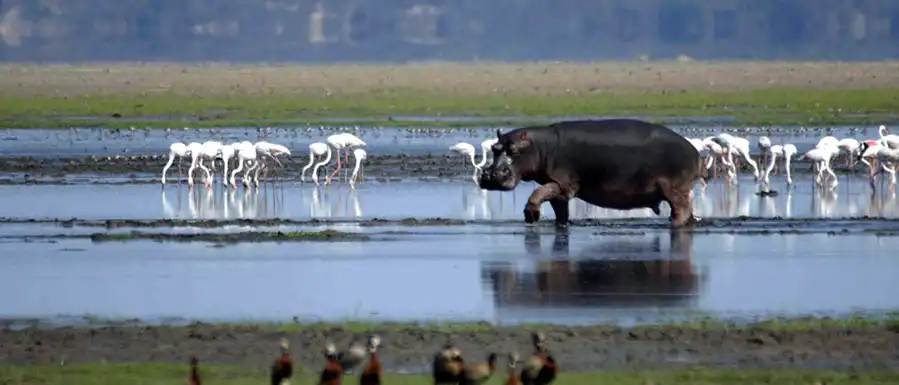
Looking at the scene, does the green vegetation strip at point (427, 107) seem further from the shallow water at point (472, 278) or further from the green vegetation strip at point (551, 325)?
the green vegetation strip at point (551, 325)

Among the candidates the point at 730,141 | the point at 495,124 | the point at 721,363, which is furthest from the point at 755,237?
the point at 495,124

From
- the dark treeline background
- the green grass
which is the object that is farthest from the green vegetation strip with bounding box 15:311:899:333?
the dark treeline background

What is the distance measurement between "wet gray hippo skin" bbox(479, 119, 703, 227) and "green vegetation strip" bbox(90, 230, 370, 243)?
2.86 m

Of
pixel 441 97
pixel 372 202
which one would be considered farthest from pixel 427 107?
pixel 372 202

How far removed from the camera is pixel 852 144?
36.1 metres

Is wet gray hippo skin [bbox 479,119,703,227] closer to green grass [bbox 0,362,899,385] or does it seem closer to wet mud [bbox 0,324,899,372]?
wet mud [bbox 0,324,899,372]

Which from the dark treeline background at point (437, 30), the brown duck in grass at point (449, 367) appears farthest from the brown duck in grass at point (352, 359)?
the dark treeline background at point (437, 30)

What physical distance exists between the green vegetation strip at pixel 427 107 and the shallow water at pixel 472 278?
32.9 m

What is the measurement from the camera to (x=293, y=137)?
5131cm

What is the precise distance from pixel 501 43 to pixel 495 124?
129746 millimetres

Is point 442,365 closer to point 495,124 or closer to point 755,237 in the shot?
point 755,237

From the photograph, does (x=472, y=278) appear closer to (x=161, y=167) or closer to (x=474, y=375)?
(x=474, y=375)

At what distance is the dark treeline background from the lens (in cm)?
17388

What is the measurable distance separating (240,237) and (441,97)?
48445 mm
